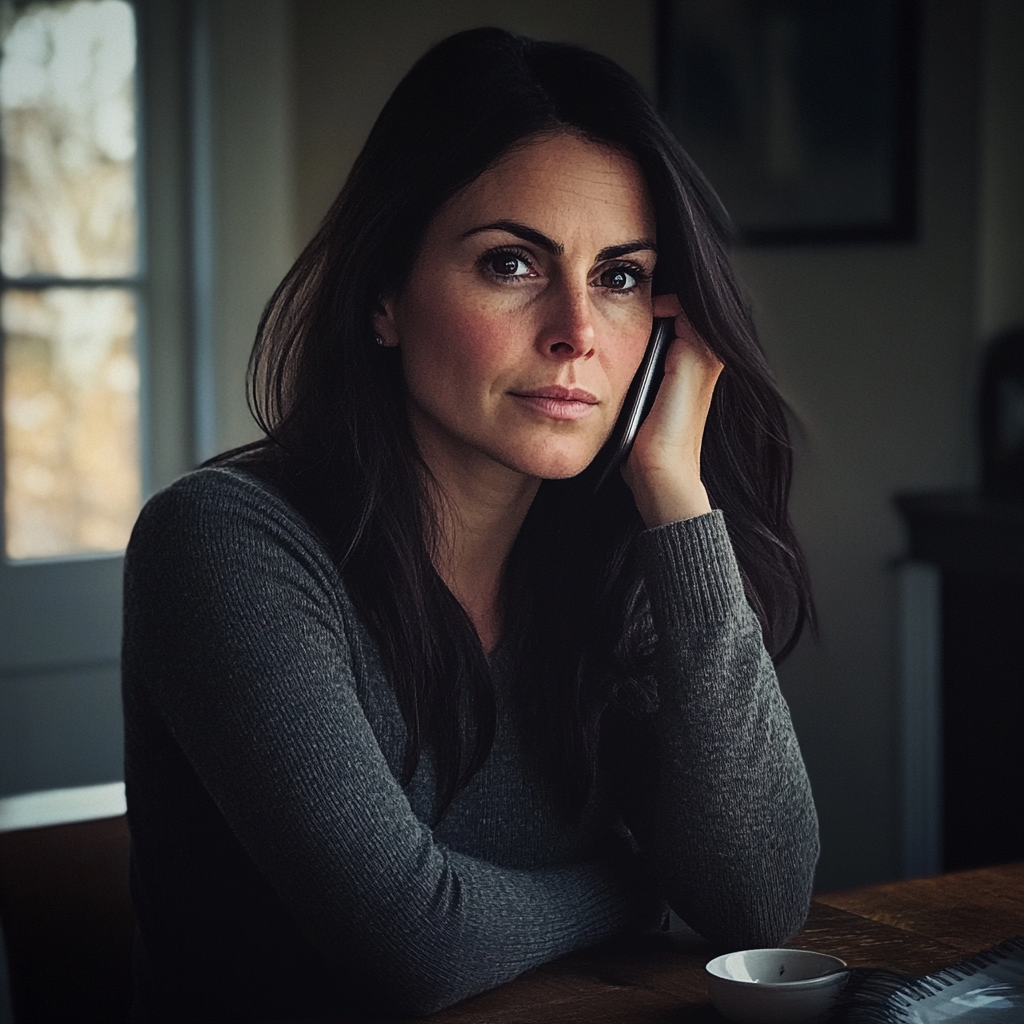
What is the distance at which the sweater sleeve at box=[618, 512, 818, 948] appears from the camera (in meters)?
1.22

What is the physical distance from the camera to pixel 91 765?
240cm

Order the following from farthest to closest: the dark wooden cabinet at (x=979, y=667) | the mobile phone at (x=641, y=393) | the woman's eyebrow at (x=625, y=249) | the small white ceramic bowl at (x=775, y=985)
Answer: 1. the dark wooden cabinet at (x=979, y=667)
2. the mobile phone at (x=641, y=393)
3. the woman's eyebrow at (x=625, y=249)
4. the small white ceramic bowl at (x=775, y=985)

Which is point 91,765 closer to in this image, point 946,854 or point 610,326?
point 610,326

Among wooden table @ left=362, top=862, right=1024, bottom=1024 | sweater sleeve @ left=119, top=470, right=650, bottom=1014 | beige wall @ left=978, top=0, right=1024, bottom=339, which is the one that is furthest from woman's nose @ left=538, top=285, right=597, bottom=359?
beige wall @ left=978, top=0, right=1024, bottom=339

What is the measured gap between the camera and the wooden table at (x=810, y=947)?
3.36ft

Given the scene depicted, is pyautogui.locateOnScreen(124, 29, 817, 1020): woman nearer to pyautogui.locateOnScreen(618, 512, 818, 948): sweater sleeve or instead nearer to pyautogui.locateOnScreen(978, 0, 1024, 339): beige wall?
pyautogui.locateOnScreen(618, 512, 818, 948): sweater sleeve

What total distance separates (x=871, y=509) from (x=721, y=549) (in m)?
1.86

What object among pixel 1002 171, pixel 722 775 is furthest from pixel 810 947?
pixel 1002 171

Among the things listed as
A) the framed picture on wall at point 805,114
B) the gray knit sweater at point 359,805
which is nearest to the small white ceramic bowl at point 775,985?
the gray knit sweater at point 359,805

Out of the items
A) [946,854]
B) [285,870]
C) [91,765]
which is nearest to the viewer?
[285,870]

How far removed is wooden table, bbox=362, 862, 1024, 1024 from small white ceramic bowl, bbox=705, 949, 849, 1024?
3 centimetres

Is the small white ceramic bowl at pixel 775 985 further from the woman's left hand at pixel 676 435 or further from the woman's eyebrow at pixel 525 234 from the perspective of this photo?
the woman's eyebrow at pixel 525 234

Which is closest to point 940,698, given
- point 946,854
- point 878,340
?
point 946,854

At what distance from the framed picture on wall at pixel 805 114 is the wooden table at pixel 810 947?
189 centimetres
